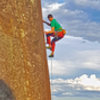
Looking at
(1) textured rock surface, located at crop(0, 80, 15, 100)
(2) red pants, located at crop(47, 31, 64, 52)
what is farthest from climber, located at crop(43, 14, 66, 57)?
(1) textured rock surface, located at crop(0, 80, 15, 100)

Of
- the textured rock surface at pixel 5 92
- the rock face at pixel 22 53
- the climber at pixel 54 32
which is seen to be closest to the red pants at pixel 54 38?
the climber at pixel 54 32

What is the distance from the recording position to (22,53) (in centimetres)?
367

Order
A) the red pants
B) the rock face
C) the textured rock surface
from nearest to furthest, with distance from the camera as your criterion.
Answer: the textured rock surface → the rock face → the red pants

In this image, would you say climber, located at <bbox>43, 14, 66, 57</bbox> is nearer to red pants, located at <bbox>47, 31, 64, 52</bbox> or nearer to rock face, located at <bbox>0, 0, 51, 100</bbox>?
red pants, located at <bbox>47, 31, 64, 52</bbox>

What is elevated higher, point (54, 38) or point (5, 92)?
point (54, 38)

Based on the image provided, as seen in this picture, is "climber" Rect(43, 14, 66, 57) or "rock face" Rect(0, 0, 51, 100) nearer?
"rock face" Rect(0, 0, 51, 100)

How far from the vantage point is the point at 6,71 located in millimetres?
3422

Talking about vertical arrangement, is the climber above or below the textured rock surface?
above

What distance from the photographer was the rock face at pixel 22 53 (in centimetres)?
347

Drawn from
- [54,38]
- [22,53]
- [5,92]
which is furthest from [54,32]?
[5,92]

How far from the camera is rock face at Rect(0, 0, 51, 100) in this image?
3.47 m

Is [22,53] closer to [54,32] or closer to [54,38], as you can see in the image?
[54,32]

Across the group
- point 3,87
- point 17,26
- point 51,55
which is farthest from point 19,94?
point 51,55

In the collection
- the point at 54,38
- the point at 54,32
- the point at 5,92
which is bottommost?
the point at 5,92
